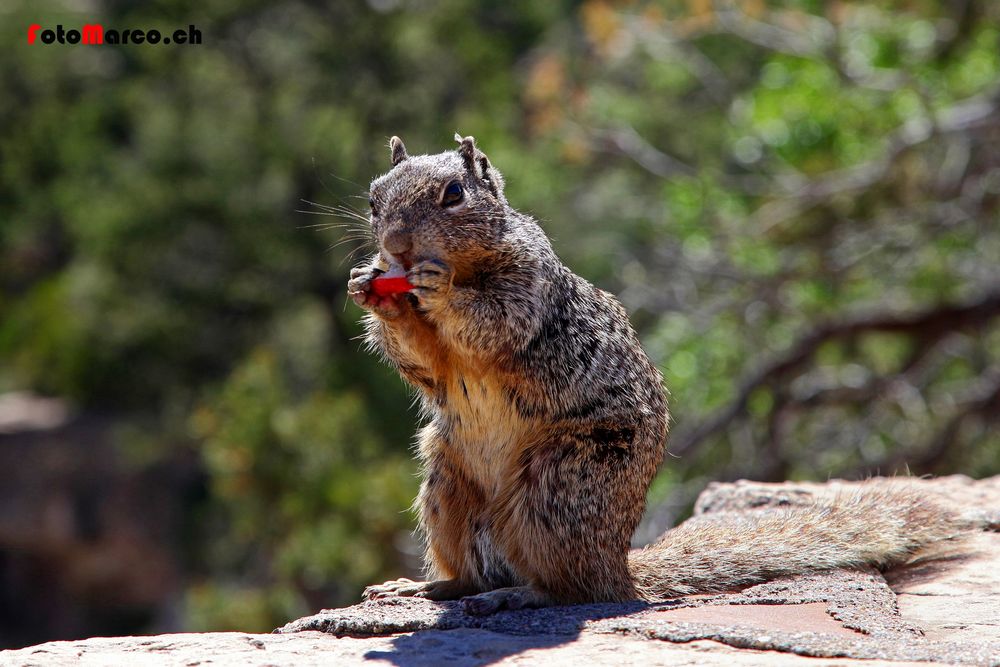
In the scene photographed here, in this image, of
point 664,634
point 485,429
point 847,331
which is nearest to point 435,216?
point 485,429

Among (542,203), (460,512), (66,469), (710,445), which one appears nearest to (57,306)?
(66,469)

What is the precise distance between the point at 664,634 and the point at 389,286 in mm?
1781

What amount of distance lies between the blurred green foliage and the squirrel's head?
1.00 m

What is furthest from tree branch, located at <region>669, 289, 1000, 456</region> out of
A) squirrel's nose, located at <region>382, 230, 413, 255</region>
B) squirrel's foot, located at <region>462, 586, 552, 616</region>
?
squirrel's nose, located at <region>382, 230, 413, 255</region>

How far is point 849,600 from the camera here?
5.29 m

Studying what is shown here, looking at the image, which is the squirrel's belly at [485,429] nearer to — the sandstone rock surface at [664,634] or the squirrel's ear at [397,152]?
the sandstone rock surface at [664,634]

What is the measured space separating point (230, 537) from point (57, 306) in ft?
27.1

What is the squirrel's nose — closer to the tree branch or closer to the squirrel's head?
the squirrel's head

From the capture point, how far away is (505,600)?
5273mm

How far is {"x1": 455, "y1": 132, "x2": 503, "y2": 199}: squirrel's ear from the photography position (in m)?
5.91

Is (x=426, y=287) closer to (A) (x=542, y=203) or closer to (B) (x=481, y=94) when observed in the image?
(A) (x=542, y=203)

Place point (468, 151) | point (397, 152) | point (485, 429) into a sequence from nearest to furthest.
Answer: point (485, 429) < point (468, 151) < point (397, 152)

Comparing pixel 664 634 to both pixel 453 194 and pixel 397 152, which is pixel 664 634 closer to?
pixel 453 194

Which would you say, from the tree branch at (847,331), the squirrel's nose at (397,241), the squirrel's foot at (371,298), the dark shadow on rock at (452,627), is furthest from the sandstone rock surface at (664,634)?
the tree branch at (847,331)
